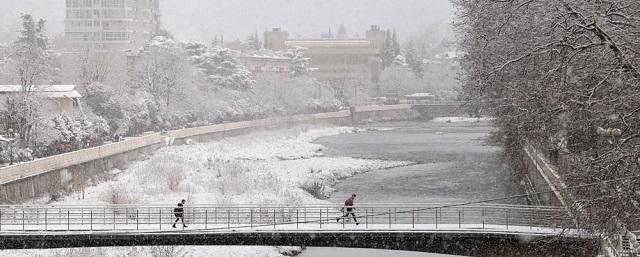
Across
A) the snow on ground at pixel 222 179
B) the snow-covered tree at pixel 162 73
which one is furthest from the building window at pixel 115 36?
the snow on ground at pixel 222 179

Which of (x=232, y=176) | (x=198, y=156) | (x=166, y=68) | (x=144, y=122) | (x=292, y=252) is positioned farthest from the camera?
(x=166, y=68)

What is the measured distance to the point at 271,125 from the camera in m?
80.1

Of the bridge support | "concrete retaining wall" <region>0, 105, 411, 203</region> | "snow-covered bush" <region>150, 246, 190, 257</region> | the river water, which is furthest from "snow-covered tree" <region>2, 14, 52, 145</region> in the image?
the bridge support

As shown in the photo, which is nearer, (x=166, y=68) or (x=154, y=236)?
(x=154, y=236)

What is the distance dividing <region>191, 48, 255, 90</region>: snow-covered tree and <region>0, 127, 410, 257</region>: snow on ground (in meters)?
19.1

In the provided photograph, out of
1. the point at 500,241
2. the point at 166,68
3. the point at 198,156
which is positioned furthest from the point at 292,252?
the point at 166,68

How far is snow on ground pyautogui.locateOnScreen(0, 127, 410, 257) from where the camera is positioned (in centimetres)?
3311

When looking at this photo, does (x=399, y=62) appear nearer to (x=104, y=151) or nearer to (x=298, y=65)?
(x=298, y=65)

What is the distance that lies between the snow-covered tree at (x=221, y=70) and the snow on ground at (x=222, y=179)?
62.7 ft

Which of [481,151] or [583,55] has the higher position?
[583,55]

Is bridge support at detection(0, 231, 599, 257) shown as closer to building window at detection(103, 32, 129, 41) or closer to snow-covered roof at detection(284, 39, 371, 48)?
building window at detection(103, 32, 129, 41)

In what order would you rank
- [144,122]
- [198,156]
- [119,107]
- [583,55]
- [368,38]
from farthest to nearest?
[368,38] < [144,122] < [119,107] < [198,156] < [583,55]

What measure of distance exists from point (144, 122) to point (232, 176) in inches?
771

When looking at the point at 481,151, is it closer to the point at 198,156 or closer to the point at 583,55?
the point at 198,156
